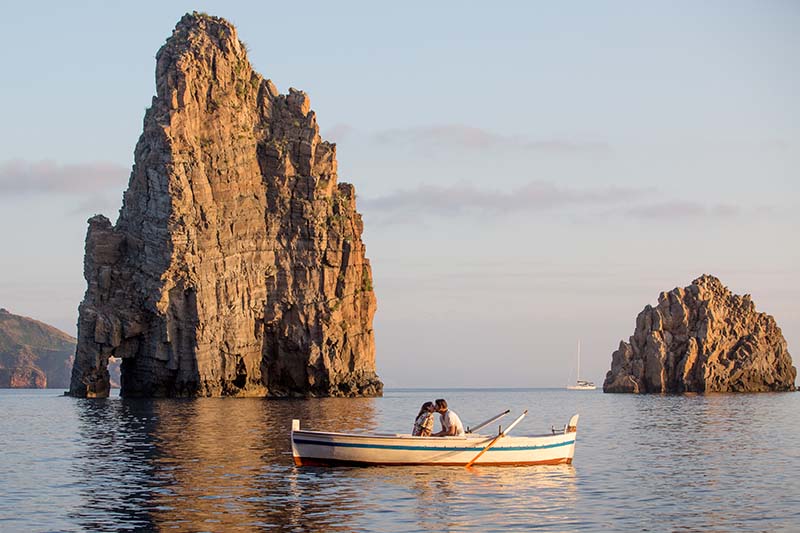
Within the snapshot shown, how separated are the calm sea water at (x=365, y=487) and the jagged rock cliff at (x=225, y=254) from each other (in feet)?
154

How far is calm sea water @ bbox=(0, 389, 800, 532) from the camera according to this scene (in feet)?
95.4

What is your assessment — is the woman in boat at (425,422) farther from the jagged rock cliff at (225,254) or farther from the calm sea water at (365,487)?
the jagged rock cliff at (225,254)

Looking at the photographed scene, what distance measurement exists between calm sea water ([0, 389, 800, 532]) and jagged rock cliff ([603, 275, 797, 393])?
314 ft

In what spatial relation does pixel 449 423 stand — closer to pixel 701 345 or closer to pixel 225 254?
pixel 225 254

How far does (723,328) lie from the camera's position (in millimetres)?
160375

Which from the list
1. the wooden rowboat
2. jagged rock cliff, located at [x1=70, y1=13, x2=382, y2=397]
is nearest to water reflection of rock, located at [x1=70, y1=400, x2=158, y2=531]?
the wooden rowboat

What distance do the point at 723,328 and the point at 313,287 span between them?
231 feet

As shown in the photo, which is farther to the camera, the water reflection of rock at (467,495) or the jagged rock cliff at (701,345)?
the jagged rock cliff at (701,345)

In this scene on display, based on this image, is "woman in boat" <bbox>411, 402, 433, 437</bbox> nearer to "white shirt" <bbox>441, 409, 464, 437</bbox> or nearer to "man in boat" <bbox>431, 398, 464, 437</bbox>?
"man in boat" <bbox>431, 398, 464, 437</bbox>

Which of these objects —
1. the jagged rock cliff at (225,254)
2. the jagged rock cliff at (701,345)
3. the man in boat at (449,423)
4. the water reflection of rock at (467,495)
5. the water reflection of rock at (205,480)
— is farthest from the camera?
the jagged rock cliff at (701,345)

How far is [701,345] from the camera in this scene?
514 feet

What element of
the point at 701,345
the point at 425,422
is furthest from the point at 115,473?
the point at 701,345

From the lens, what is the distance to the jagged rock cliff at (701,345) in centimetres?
15762

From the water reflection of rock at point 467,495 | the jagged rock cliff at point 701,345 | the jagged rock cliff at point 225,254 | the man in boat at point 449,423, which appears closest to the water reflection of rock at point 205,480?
the water reflection of rock at point 467,495
